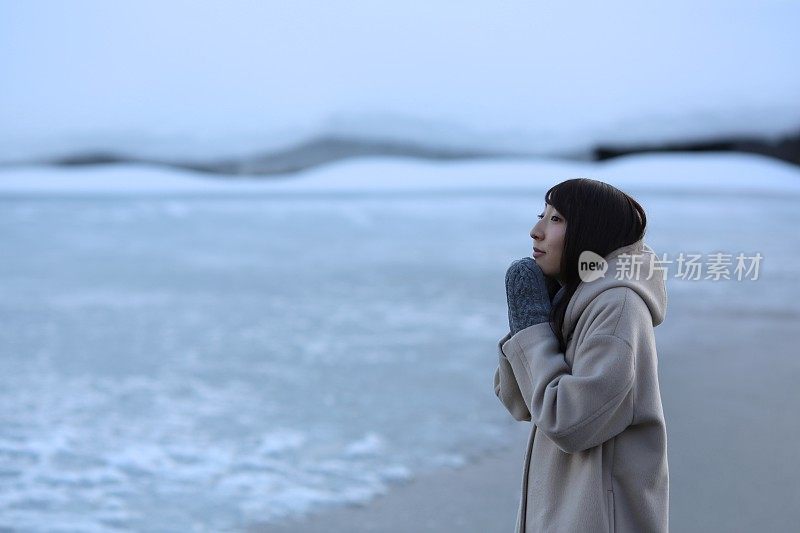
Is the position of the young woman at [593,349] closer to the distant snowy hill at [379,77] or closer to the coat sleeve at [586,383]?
the coat sleeve at [586,383]

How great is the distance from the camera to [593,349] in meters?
0.83

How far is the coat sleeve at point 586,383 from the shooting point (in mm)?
810

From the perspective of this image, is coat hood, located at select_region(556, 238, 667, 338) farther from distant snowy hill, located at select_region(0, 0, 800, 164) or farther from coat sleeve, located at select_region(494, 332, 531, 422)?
distant snowy hill, located at select_region(0, 0, 800, 164)

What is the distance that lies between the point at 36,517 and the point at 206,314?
2511 mm

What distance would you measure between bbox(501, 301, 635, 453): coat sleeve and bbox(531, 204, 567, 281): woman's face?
0.07 metres

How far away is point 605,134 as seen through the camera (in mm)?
6305

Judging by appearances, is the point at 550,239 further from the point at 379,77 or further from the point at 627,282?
the point at 379,77

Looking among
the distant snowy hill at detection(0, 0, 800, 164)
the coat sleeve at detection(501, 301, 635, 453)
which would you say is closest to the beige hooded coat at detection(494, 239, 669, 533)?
the coat sleeve at detection(501, 301, 635, 453)

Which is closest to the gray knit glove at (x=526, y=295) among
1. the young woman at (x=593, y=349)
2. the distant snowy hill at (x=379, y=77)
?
the young woman at (x=593, y=349)

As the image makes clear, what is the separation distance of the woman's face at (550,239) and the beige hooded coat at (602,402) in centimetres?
4

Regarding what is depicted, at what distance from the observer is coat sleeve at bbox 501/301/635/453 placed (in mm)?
810

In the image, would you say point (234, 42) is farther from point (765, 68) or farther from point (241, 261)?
point (765, 68)

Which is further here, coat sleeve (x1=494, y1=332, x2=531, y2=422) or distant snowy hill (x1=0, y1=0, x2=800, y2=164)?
distant snowy hill (x1=0, y1=0, x2=800, y2=164)

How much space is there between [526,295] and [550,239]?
65 millimetres
